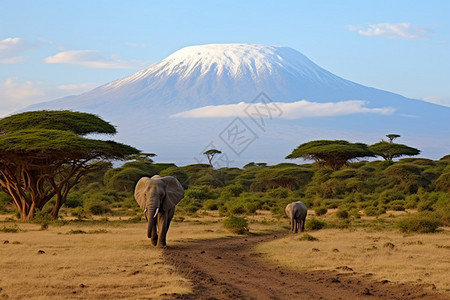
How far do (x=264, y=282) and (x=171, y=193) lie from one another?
20.3 feet

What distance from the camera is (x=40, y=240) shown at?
18172mm

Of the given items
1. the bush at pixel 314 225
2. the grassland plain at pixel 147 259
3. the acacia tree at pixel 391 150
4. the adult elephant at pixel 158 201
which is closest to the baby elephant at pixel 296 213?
the bush at pixel 314 225

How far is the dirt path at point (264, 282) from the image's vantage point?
1035 cm

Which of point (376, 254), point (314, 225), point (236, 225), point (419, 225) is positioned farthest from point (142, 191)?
point (419, 225)

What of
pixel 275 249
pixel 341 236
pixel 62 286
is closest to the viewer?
pixel 62 286

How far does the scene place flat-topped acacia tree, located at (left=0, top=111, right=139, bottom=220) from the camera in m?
24.7

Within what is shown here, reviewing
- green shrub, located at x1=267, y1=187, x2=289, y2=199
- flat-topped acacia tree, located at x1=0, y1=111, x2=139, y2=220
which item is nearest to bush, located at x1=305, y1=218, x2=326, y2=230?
flat-topped acacia tree, located at x1=0, y1=111, x2=139, y2=220

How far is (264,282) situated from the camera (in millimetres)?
11703

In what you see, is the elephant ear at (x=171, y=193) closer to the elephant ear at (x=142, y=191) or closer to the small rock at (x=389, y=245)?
the elephant ear at (x=142, y=191)

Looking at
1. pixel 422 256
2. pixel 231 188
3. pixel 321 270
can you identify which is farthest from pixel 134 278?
pixel 231 188

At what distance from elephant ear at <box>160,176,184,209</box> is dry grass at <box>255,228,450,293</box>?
2.61 metres

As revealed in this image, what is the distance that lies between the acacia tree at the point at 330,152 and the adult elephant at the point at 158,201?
36823 mm

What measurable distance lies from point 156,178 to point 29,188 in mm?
11925

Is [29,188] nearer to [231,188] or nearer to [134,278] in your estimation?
[134,278]
